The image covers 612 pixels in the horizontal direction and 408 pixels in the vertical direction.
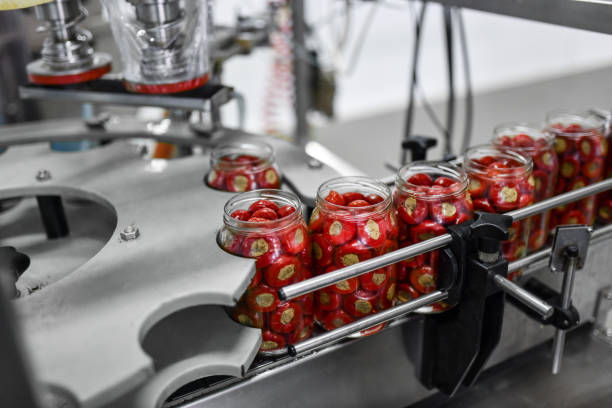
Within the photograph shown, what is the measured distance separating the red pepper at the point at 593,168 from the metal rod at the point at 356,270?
335mm

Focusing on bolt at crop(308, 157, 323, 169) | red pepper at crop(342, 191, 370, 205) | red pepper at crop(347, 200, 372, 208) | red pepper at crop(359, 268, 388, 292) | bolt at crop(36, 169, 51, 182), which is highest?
red pepper at crop(347, 200, 372, 208)

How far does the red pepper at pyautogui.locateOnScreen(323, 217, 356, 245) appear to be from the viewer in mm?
622

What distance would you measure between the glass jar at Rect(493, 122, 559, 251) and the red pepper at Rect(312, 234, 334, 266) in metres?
0.30

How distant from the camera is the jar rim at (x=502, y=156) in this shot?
698 mm

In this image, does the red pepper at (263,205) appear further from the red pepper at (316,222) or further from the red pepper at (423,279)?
the red pepper at (423,279)

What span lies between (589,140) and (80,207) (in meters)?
0.81

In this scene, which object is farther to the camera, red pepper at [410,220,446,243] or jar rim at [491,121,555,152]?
jar rim at [491,121,555,152]

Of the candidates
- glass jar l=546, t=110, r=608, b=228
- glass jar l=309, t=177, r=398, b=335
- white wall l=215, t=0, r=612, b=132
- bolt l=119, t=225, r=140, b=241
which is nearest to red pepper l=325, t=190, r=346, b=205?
glass jar l=309, t=177, r=398, b=335

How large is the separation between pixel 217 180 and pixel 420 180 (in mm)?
267

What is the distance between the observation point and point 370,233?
2.03 ft

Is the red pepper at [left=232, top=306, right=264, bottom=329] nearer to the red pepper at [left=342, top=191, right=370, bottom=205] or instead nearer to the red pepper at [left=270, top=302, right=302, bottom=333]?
the red pepper at [left=270, top=302, right=302, bottom=333]

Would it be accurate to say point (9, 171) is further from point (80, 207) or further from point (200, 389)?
point (200, 389)

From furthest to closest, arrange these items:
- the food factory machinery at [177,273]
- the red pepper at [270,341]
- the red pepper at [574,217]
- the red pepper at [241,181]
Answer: the red pepper at [574,217], the red pepper at [241,181], the red pepper at [270,341], the food factory machinery at [177,273]

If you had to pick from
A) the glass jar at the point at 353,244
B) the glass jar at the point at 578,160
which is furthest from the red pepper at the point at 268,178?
the glass jar at the point at 578,160
